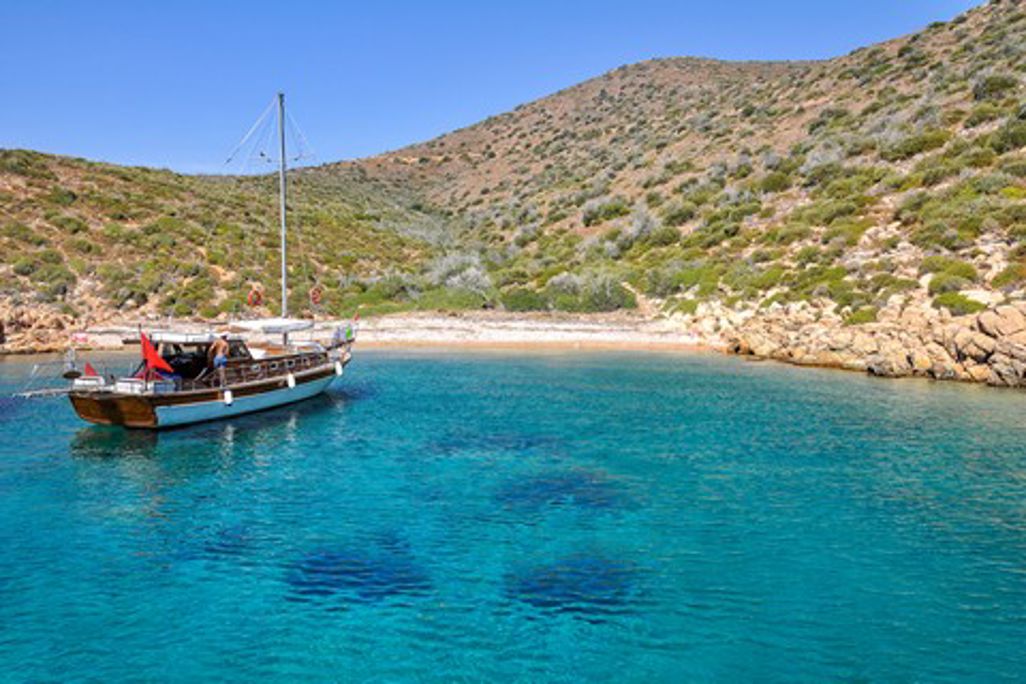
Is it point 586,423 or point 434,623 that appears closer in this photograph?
point 434,623

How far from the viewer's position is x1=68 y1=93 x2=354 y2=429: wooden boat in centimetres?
2403

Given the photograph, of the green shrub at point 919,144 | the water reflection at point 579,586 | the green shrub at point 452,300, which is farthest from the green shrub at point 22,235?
the green shrub at point 919,144

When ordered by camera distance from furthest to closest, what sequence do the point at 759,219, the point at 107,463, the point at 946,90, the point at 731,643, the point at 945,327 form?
the point at 946,90 → the point at 759,219 → the point at 945,327 → the point at 107,463 → the point at 731,643

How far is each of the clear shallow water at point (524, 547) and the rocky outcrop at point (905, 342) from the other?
566cm

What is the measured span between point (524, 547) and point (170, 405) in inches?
604

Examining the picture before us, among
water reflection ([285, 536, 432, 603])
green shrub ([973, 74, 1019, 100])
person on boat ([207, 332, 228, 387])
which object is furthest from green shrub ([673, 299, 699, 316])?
water reflection ([285, 536, 432, 603])

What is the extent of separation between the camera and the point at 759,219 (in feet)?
205

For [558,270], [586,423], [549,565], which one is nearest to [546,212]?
[558,270]

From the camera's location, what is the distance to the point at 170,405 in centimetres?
2461

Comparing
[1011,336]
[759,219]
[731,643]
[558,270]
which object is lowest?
[731,643]

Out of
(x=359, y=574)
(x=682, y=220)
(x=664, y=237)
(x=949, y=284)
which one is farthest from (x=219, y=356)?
(x=682, y=220)

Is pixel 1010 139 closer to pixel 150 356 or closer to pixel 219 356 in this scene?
pixel 219 356

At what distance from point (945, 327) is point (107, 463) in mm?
35293

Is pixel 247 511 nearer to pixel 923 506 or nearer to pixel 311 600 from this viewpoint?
pixel 311 600
